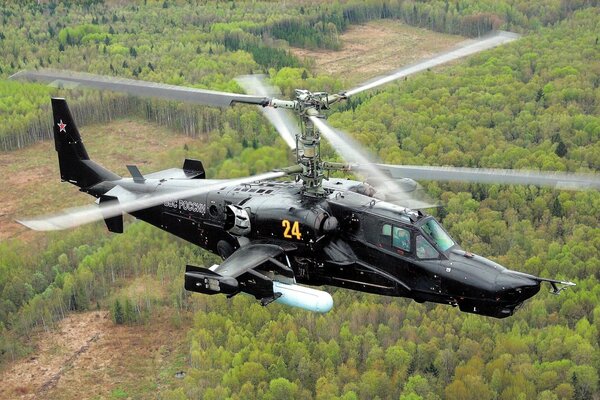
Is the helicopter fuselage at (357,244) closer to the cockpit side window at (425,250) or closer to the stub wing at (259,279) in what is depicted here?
the cockpit side window at (425,250)

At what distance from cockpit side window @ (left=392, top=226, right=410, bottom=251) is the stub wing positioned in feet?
12.4

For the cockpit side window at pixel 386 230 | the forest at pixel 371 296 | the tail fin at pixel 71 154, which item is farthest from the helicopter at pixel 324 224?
the forest at pixel 371 296

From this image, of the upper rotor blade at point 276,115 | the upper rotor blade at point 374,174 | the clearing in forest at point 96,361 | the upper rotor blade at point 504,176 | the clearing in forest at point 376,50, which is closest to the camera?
the upper rotor blade at point 504,176

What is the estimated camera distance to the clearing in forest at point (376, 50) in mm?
137000

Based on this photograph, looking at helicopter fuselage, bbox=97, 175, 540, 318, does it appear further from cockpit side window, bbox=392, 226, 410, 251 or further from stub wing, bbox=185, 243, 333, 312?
stub wing, bbox=185, 243, 333, 312

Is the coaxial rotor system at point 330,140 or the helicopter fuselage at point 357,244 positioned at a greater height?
the coaxial rotor system at point 330,140

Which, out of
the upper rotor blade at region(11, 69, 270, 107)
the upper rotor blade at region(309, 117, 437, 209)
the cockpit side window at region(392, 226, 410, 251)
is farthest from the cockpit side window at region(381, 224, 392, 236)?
the upper rotor blade at region(11, 69, 270, 107)

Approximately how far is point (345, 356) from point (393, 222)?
2723 cm

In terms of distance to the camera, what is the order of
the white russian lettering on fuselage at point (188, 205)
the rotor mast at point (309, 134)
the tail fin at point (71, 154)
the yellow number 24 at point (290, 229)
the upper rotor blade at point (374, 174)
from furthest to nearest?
the tail fin at point (71, 154) < the white russian lettering on fuselage at point (188, 205) < the yellow number 24 at point (290, 229) < the upper rotor blade at point (374, 174) < the rotor mast at point (309, 134)

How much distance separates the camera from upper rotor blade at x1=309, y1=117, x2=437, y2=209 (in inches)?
1366

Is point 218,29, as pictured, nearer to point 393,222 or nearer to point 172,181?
point 172,181

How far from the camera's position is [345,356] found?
6147 cm

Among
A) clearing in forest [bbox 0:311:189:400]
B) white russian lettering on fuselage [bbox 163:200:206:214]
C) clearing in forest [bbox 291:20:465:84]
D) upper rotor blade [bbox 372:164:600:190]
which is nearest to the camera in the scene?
upper rotor blade [bbox 372:164:600:190]

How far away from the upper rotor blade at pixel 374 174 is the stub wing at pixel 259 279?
567cm
